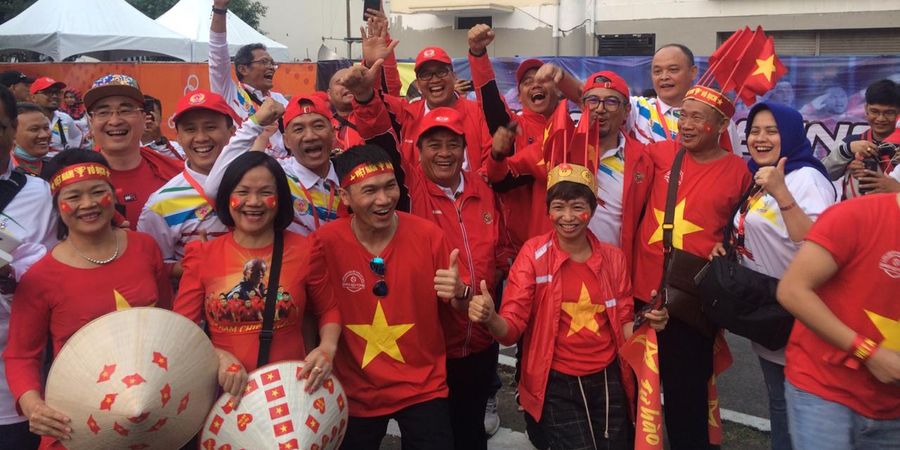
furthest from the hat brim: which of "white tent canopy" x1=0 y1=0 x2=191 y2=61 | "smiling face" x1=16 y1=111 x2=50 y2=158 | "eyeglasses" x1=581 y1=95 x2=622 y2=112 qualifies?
"white tent canopy" x1=0 y1=0 x2=191 y2=61

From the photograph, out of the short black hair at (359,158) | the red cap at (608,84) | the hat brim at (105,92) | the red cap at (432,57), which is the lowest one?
the short black hair at (359,158)

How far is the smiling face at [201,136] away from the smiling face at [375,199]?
91cm

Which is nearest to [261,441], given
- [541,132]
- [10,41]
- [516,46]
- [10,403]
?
[10,403]

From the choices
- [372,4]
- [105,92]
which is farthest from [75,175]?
[372,4]

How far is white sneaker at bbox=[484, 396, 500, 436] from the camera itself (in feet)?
15.9

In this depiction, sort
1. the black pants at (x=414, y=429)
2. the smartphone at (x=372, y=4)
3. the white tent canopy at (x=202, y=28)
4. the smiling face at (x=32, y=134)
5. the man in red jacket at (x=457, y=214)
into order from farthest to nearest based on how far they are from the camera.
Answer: the white tent canopy at (x=202, y=28)
the smiling face at (x=32, y=134)
the smartphone at (x=372, y=4)
the man in red jacket at (x=457, y=214)
the black pants at (x=414, y=429)

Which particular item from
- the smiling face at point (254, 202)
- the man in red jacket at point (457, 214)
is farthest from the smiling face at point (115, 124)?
the man in red jacket at point (457, 214)

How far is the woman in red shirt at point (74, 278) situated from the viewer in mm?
2889

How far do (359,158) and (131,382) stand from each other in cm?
136

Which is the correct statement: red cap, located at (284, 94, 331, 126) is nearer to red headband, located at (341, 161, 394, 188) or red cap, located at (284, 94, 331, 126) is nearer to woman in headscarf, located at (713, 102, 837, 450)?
red headband, located at (341, 161, 394, 188)

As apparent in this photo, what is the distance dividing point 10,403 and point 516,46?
72.4ft

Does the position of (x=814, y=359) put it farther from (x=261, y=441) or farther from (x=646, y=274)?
(x=261, y=441)

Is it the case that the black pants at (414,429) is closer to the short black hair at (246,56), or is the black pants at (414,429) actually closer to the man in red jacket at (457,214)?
the man in red jacket at (457,214)

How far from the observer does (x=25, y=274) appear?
114 inches
